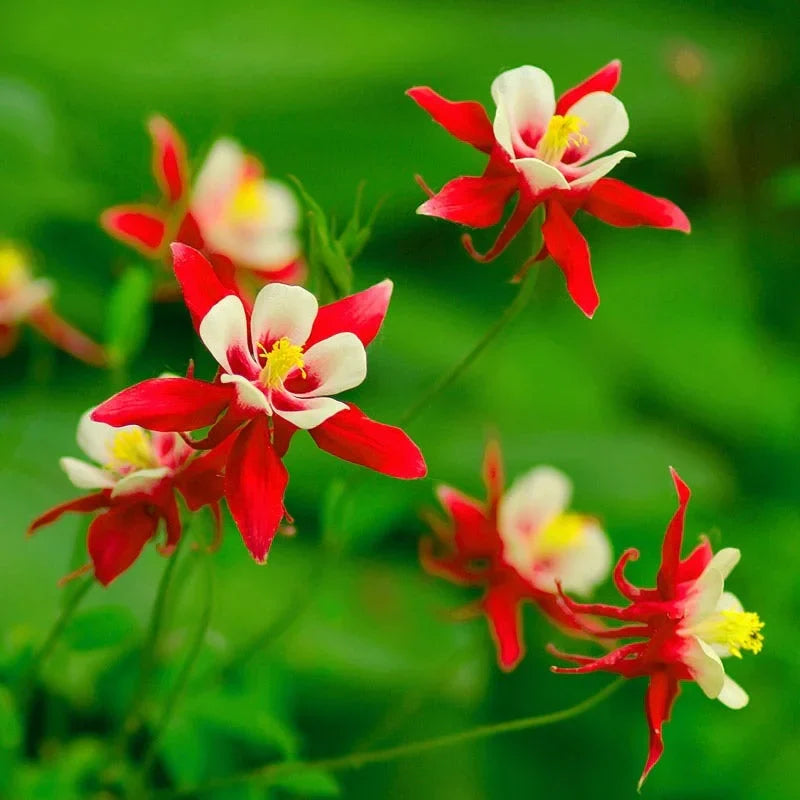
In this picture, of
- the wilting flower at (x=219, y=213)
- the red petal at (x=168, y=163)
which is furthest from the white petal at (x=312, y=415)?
the red petal at (x=168, y=163)

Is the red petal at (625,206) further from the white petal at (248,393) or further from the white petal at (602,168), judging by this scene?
the white petal at (248,393)

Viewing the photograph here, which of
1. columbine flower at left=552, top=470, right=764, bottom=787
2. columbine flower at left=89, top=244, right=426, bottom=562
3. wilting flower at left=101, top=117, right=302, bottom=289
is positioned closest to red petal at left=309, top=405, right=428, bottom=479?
columbine flower at left=89, top=244, right=426, bottom=562

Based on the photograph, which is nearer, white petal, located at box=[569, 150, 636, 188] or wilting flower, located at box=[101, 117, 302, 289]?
white petal, located at box=[569, 150, 636, 188]

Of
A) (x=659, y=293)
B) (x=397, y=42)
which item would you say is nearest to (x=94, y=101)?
(x=397, y=42)

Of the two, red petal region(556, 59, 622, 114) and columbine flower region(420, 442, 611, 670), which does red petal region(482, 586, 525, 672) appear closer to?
columbine flower region(420, 442, 611, 670)

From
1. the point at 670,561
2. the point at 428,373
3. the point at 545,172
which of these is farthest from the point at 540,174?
the point at 428,373
